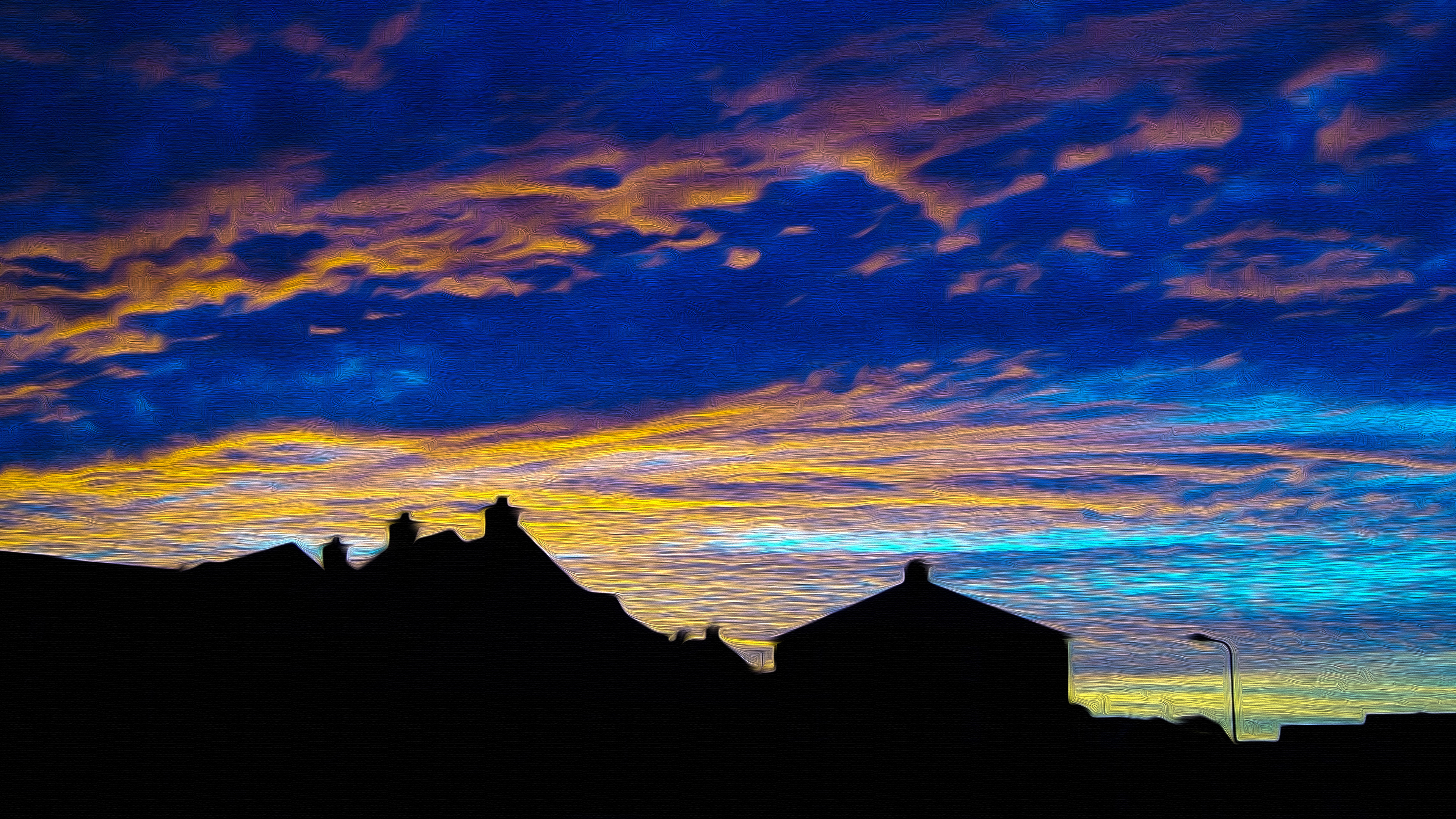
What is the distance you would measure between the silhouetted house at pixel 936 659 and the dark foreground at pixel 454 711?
171mm

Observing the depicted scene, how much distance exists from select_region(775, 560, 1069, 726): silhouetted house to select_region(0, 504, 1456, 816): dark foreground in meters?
0.17

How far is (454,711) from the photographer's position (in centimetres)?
3803

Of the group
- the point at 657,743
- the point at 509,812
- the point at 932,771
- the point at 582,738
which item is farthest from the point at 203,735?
the point at 932,771

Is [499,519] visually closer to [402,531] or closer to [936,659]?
[402,531]

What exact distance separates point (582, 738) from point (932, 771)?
1618 cm

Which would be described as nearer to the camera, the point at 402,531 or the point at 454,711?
the point at 454,711

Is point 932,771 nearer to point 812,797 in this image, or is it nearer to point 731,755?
point 812,797

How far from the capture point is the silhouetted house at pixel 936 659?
50719 mm

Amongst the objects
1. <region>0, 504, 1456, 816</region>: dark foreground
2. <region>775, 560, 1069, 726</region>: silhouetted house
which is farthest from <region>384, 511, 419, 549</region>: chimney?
<region>775, 560, 1069, 726</region>: silhouetted house

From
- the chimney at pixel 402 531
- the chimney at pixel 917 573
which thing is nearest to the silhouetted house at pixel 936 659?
the chimney at pixel 917 573

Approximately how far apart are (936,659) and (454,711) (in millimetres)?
21909

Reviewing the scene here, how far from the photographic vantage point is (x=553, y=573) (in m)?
48.2

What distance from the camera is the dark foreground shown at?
103 ft

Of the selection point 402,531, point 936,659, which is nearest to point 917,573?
point 936,659
